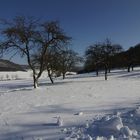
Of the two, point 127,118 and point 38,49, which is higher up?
point 38,49

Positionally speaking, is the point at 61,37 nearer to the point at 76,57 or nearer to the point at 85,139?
the point at 85,139

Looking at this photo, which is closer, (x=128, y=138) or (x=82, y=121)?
(x=128, y=138)

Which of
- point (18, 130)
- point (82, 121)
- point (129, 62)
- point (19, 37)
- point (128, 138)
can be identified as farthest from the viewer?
point (129, 62)

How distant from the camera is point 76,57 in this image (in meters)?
72.7

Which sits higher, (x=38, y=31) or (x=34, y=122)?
(x=38, y=31)

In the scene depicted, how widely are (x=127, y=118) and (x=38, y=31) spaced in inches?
832

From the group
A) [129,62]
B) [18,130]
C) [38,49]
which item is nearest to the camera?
[18,130]

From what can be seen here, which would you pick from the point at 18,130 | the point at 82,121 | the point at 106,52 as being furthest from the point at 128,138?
the point at 106,52

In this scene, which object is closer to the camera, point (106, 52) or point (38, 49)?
point (38, 49)

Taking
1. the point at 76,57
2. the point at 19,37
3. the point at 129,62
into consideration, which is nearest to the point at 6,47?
the point at 19,37

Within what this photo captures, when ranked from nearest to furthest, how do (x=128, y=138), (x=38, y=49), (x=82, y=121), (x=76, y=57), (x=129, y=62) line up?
(x=128, y=138)
(x=82, y=121)
(x=38, y=49)
(x=76, y=57)
(x=129, y=62)

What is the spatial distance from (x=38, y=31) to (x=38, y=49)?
213 cm

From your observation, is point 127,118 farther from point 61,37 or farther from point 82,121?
point 61,37

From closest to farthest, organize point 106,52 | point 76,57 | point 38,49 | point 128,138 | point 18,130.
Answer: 1. point 128,138
2. point 18,130
3. point 38,49
4. point 106,52
5. point 76,57
